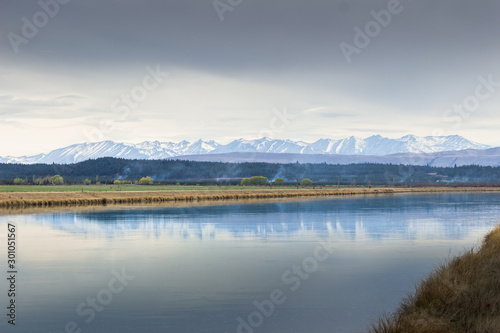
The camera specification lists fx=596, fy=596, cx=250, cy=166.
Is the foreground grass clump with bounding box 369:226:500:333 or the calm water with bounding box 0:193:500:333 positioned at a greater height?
the foreground grass clump with bounding box 369:226:500:333

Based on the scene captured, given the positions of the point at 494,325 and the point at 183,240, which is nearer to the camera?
the point at 494,325

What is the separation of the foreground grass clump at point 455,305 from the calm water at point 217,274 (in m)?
1.33

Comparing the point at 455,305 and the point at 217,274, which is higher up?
the point at 455,305

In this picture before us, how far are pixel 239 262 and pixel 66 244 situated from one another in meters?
9.01

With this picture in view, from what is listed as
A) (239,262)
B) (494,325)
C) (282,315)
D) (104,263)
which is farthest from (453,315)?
(104,263)

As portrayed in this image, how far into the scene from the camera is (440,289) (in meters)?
12.4

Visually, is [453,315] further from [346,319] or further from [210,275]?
[210,275]

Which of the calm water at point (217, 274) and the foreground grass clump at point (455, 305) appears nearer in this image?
the foreground grass clump at point (455, 305)

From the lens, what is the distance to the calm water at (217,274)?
13.0m

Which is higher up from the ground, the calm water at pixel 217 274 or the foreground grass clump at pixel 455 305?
the foreground grass clump at pixel 455 305

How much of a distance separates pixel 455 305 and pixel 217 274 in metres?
8.23

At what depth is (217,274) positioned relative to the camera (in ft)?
59.1

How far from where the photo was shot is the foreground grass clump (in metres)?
9.91

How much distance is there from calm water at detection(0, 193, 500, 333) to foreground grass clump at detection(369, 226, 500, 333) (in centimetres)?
133
